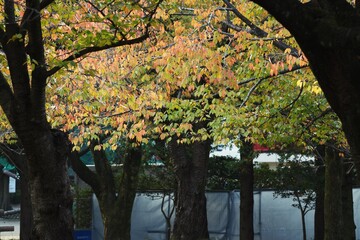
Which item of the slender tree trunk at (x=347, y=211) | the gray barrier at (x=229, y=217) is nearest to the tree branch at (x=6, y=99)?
the slender tree trunk at (x=347, y=211)

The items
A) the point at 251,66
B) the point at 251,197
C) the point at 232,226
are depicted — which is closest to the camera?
the point at 251,66

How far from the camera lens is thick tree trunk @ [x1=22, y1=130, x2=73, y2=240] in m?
9.22

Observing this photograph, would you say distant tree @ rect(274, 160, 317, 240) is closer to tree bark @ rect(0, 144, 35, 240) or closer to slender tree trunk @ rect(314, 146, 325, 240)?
slender tree trunk @ rect(314, 146, 325, 240)

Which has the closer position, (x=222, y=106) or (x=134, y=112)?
(x=222, y=106)

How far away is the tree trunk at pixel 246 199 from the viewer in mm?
22188

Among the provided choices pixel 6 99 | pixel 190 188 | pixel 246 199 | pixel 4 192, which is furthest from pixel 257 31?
pixel 4 192

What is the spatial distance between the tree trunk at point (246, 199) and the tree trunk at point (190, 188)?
11.5 ft

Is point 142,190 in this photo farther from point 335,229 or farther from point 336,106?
point 336,106

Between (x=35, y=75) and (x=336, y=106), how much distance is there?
4.35 meters

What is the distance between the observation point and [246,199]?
73.7 feet

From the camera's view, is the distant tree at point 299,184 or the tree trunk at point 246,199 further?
the distant tree at point 299,184

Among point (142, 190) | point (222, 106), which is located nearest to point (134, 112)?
point (222, 106)

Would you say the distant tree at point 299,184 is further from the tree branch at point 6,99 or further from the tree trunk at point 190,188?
the tree branch at point 6,99

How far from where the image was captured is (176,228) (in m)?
18.3
